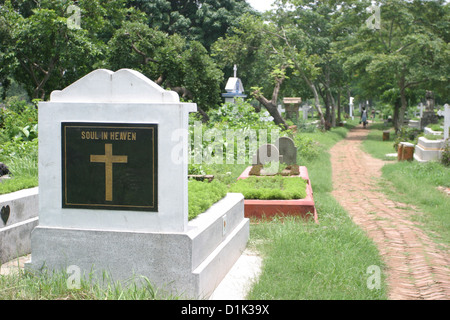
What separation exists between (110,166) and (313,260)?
2285mm

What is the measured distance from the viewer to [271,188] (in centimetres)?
892

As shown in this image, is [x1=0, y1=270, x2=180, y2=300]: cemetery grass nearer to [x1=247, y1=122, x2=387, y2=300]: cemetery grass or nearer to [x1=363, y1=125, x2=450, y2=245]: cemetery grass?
[x1=247, y1=122, x2=387, y2=300]: cemetery grass

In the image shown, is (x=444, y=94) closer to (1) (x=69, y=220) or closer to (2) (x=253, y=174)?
(2) (x=253, y=174)

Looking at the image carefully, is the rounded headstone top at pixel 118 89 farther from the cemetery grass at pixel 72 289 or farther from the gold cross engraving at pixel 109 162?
the cemetery grass at pixel 72 289

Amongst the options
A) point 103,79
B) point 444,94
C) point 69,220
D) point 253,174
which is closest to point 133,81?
point 103,79

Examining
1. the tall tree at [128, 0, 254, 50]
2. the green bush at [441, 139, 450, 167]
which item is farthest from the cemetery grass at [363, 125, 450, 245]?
the tall tree at [128, 0, 254, 50]

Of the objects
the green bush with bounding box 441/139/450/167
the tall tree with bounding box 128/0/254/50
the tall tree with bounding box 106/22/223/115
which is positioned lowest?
the green bush with bounding box 441/139/450/167

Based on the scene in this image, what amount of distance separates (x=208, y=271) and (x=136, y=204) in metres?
0.86

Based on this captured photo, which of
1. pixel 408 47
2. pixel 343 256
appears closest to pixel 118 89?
pixel 343 256

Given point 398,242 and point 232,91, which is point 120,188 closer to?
point 398,242

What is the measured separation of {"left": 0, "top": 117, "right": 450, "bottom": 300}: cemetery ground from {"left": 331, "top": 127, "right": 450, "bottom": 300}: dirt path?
0.03 ft

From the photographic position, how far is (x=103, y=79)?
468cm

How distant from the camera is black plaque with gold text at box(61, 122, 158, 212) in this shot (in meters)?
4.55
